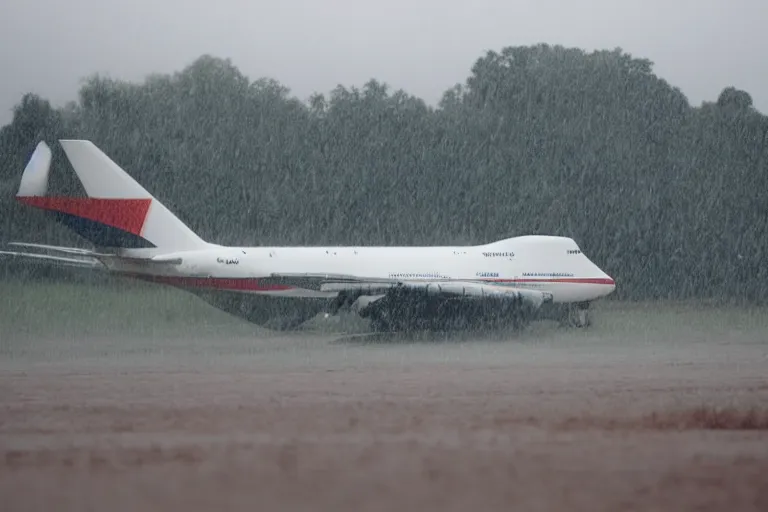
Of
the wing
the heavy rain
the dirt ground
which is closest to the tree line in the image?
the heavy rain

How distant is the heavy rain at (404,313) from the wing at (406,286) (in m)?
0.98

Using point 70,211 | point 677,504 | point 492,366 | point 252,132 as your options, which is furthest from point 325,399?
point 252,132

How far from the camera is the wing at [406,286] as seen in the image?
18.2 m

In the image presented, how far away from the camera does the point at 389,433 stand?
7.28m

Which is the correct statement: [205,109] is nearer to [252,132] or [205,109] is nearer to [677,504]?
[252,132]

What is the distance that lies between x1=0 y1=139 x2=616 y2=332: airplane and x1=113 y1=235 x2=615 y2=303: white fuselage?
22mm

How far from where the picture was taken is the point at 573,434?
709cm

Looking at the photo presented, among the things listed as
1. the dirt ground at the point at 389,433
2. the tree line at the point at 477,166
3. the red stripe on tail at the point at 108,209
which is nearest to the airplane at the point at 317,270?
the red stripe on tail at the point at 108,209

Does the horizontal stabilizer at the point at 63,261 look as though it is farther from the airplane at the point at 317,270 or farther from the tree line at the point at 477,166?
the tree line at the point at 477,166

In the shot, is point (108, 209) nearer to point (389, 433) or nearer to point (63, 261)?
point (63, 261)

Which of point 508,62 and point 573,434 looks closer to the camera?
point 573,434

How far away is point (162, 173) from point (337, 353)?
14249 mm

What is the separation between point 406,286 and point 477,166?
12550 mm

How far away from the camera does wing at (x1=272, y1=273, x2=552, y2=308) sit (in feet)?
59.6
